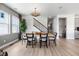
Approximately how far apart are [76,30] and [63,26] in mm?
2263

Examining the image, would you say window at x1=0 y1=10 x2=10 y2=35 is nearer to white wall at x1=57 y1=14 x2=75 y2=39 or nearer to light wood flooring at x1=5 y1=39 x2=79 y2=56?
light wood flooring at x1=5 y1=39 x2=79 y2=56

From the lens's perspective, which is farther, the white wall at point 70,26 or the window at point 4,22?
the white wall at point 70,26

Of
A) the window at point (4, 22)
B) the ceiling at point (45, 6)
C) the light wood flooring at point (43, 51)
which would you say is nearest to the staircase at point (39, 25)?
the ceiling at point (45, 6)

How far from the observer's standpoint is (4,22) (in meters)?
7.04

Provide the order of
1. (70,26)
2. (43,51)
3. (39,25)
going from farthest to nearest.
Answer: (39,25) < (70,26) < (43,51)

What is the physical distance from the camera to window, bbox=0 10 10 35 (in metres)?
6.59

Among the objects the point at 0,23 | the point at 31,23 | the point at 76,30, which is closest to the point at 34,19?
the point at 31,23

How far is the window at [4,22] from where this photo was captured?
21.6 ft

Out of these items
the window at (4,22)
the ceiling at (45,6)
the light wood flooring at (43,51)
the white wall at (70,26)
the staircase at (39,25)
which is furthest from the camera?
the staircase at (39,25)

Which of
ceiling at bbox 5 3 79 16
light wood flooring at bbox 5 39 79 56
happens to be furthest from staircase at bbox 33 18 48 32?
light wood flooring at bbox 5 39 79 56

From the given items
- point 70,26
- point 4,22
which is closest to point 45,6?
point 4,22

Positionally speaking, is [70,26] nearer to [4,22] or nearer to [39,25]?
[39,25]

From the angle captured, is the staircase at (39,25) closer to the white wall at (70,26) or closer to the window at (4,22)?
the white wall at (70,26)

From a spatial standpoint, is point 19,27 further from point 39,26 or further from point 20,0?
point 20,0
